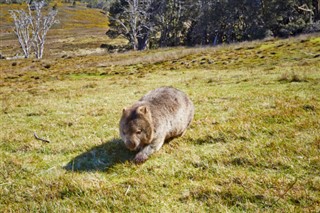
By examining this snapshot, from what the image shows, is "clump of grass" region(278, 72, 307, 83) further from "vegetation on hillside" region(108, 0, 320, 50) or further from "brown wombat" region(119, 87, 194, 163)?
"vegetation on hillside" region(108, 0, 320, 50)

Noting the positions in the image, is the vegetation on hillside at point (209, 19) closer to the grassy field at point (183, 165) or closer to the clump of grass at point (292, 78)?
the clump of grass at point (292, 78)

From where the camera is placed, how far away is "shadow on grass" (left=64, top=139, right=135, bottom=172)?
562 centimetres

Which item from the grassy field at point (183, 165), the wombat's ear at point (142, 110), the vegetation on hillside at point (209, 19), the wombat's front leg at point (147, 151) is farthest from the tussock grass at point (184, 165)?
the vegetation on hillside at point (209, 19)

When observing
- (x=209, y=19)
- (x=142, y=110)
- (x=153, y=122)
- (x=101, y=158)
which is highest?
(x=209, y=19)

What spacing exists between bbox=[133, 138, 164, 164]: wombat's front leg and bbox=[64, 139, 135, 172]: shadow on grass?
0.84 ft

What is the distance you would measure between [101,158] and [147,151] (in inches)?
36.8

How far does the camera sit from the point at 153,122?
5.93 meters

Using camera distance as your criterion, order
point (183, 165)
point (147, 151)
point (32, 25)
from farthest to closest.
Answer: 1. point (32, 25)
2. point (147, 151)
3. point (183, 165)

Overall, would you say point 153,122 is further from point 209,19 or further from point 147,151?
point 209,19

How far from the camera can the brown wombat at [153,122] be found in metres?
5.63

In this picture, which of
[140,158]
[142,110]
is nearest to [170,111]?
[142,110]

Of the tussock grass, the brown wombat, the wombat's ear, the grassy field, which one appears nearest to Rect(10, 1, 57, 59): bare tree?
the tussock grass

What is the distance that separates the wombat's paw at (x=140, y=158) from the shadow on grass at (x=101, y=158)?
8.8 inches

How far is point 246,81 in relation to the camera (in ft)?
50.1
